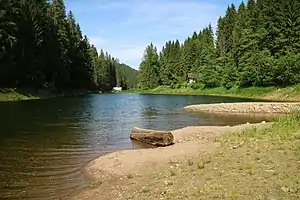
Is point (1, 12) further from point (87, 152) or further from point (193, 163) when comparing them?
point (193, 163)

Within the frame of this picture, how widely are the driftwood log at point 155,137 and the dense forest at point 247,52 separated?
5260 centimetres

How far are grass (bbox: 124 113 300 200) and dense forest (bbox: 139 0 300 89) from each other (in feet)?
192

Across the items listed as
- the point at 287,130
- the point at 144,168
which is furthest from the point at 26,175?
the point at 287,130

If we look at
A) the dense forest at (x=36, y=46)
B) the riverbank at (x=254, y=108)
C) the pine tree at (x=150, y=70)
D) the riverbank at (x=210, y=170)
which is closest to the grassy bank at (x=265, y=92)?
the riverbank at (x=254, y=108)

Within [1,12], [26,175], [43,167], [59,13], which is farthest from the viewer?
[59,13]

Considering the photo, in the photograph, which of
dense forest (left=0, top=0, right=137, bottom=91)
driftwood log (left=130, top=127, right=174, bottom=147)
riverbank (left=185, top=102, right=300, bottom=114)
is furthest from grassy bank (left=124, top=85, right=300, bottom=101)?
driftwood log (left=130, top=127, right=174, bottom=147)

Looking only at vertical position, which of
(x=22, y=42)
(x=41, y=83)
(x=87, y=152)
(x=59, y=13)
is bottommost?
(x=87, y=152)

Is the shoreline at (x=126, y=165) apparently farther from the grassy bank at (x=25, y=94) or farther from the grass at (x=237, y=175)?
the grassy bank at (x=25, y=94)

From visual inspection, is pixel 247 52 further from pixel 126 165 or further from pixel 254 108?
pixel 126 165

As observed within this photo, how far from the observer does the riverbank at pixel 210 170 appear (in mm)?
9836

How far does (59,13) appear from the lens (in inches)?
4028

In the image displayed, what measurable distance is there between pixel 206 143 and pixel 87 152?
21.0 ft

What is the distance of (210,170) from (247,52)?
80141mm

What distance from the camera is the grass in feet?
31.2
